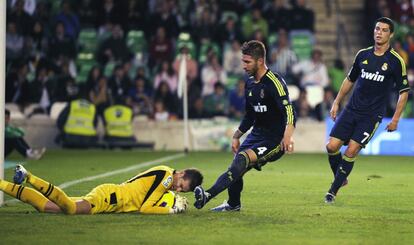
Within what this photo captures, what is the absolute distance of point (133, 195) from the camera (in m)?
10.6

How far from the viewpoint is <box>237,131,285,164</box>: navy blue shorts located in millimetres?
10914

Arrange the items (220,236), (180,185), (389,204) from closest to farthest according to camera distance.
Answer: (220,236) → (180,185) → (389,204)

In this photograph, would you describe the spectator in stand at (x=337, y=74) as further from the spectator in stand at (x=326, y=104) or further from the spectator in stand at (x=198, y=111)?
the spectator in stand at (x=198, y=111)

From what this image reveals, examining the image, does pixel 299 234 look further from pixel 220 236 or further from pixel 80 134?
pixel 80 134

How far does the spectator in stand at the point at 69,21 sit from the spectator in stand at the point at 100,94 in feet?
7.13

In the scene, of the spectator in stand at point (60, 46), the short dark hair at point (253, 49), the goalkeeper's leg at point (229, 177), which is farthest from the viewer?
the spectator in stand at point (60, 46)

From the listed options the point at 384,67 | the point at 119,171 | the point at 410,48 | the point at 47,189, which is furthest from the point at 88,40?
the point at 47,189

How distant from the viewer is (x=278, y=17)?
2606cm

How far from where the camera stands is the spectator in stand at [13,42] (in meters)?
25.5

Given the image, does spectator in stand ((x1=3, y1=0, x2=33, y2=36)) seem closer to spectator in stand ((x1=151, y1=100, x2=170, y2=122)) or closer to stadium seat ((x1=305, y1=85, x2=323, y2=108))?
spectator in stand ((x1=151, y1=100, x2=170, y2=122))

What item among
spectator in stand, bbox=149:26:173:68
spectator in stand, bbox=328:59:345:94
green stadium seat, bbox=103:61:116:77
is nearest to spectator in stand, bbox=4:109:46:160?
green stadium seat, bbox=103:61:116:77

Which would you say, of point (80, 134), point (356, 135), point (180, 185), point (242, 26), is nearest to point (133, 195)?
point (180, 185)

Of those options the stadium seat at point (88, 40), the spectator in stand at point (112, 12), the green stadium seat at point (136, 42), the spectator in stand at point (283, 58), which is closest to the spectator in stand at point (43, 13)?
the stadium seat at point (88, 40)

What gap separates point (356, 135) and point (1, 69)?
13.2 ft
